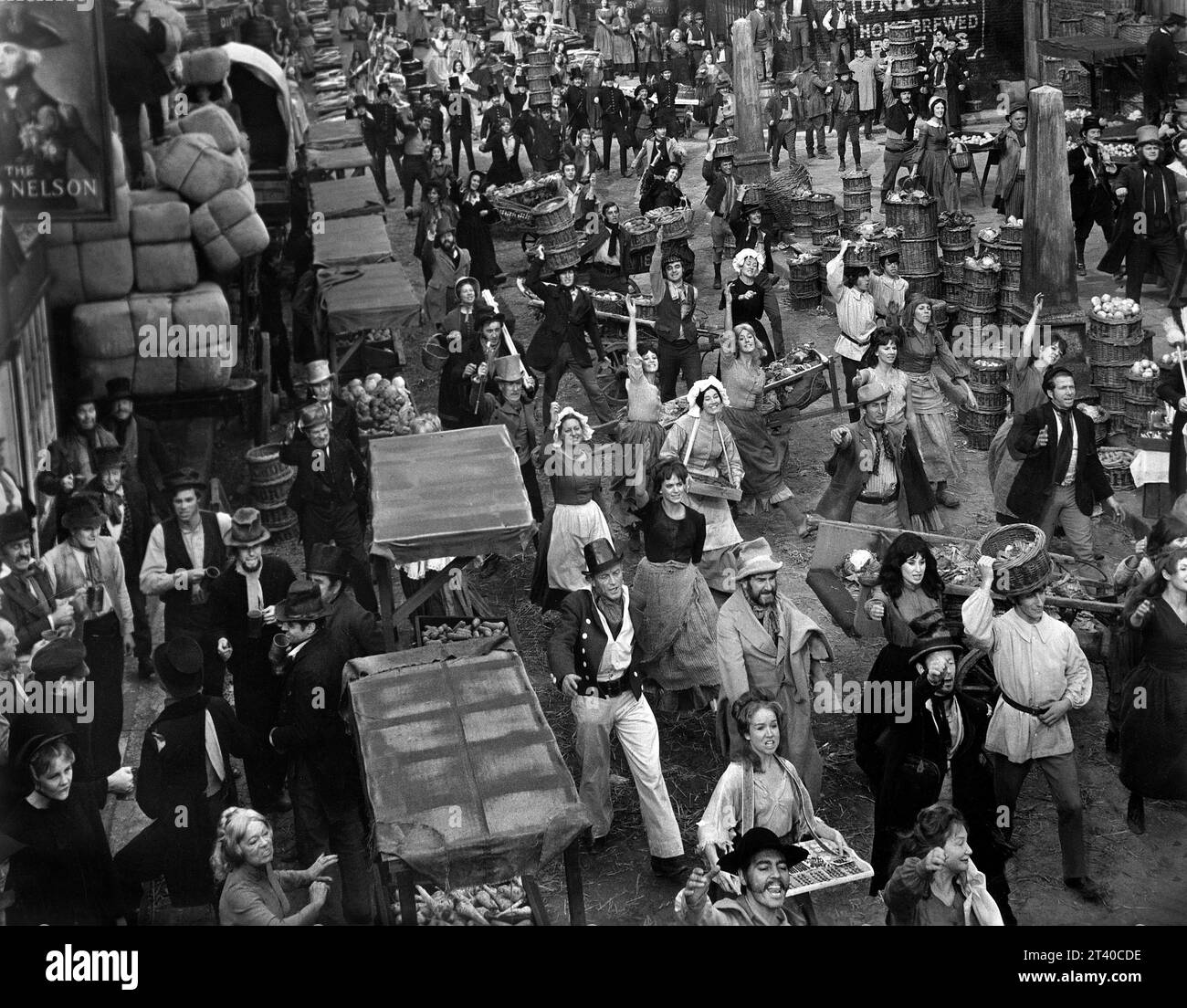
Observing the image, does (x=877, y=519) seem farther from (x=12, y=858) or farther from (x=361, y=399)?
(x=12, y=858)

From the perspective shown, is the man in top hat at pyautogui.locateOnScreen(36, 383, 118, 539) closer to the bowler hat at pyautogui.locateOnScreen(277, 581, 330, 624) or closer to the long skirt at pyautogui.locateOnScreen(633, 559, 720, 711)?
the bowler hat at pyautogui.locateOnScreen(277, 581, 330, 624)

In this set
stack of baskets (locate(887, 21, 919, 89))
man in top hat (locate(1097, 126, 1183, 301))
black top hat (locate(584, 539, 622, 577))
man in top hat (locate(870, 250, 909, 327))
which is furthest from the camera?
stack of baskets (locate(887, 21, 919, 89))

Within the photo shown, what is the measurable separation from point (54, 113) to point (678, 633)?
5.46 m

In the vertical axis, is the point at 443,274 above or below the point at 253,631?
above

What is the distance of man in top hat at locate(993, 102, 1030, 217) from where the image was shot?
773 inches

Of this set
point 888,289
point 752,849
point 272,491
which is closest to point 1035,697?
point 752,849

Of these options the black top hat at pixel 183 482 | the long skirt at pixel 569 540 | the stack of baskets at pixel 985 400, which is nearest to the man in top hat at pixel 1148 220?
the stack of baskets at pixel 985 400

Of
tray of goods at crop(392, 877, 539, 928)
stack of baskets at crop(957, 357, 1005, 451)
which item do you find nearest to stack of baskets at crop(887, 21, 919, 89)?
stack of baskets at crop(957, 357, 1005, 451)

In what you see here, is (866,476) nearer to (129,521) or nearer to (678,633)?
(678,633)

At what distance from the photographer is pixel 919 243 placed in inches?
695

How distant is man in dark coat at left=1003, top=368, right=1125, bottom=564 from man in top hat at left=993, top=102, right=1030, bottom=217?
30.1ft

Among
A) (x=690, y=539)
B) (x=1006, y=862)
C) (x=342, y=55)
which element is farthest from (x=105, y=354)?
(x=342, y=55)

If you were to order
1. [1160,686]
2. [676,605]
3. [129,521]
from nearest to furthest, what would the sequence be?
[1160,686], [676,605], [129,521]

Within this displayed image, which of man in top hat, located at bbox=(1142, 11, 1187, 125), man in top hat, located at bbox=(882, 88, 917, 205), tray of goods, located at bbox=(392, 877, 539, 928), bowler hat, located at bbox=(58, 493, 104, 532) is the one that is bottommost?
tray of goods, located at bbox=(392, 877, 539, 928)
